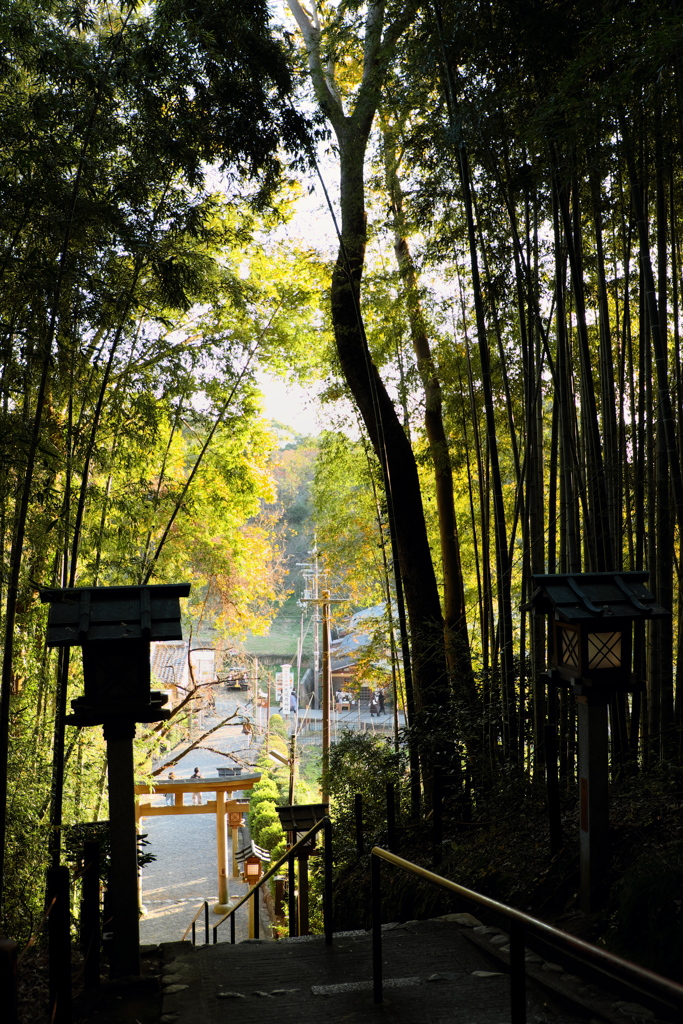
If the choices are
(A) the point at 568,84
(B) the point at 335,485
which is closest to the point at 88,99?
(A) the point at 568,84

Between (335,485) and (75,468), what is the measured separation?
167 inches

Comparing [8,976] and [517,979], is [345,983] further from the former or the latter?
[8,976]

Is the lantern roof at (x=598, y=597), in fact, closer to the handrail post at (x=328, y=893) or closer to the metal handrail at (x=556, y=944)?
the metal handrail at (x=556, y=944)

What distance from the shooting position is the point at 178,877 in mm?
11938

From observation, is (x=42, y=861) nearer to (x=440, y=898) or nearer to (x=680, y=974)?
(x=440, y=898)

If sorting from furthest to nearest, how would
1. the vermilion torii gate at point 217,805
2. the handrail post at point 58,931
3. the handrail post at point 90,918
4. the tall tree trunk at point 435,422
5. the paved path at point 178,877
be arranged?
the vermilion torii gate at point 217,805
the paved path at point 178,877
the tall tree trunk at point 435,422
the handrail post at point 90,918
the handrail post at point 58,931

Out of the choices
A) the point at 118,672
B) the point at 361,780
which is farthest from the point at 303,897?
the point at 118,672

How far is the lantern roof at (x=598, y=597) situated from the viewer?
2900 millimetres

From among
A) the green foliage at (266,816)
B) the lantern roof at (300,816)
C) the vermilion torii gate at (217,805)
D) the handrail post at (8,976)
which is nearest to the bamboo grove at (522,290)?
the handrail post at (8,976)

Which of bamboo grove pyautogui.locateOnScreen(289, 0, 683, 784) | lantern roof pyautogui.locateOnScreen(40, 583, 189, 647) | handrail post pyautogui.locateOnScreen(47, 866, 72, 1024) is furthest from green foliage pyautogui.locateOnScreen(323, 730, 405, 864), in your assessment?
handrail post pyautogui.locateOnScreen(47, 866, 72, 1024)

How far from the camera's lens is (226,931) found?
1025 cm

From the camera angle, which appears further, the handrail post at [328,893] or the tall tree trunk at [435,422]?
the tall tree trunk at [435,422]

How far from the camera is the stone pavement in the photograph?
7.61 ft

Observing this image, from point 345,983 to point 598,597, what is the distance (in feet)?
5.53
